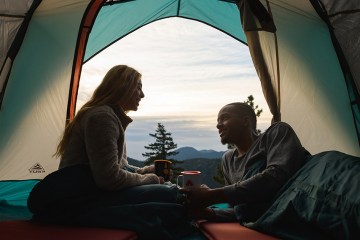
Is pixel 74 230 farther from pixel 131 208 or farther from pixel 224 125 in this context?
pixel 224 125

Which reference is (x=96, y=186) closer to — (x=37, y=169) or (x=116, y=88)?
(x=116, y=88)

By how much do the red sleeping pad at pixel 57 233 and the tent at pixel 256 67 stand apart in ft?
5.17

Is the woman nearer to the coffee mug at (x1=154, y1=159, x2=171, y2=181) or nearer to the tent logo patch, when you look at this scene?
the coffee mug at (x1=154, y1=159, x2=171, y2=181)

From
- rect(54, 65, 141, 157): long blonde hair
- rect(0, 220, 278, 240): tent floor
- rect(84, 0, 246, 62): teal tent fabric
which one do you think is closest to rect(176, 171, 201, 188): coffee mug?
rect(0, 220, 278, 240): tent floor

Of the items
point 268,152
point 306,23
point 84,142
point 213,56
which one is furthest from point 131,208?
point 213,56

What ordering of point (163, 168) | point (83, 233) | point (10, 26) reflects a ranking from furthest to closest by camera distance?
point (10, 26) → point (163, 168) → point (83, 233)

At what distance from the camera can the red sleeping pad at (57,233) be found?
1573 mm

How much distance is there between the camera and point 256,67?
2906mm

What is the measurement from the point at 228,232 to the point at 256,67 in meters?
1.60

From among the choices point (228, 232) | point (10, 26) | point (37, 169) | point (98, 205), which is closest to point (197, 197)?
point (228, 232)

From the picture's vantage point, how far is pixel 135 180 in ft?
6.25

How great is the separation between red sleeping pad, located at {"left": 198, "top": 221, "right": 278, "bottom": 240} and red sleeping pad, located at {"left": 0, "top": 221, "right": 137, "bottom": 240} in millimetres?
→ 394

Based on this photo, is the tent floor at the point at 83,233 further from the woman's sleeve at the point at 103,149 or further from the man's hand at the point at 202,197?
the woman's sleeve at the point at 103,149

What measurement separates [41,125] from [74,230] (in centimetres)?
189
